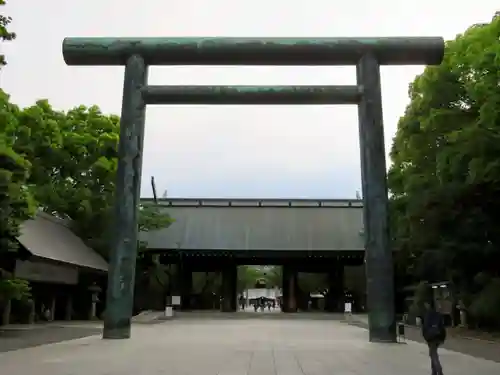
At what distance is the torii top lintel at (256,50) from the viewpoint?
16.7 metres

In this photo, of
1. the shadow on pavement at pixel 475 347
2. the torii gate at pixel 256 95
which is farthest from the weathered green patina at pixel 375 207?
the shadow on pavement at pixel 475 347

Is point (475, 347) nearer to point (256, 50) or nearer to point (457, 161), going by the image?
point (457, 161)

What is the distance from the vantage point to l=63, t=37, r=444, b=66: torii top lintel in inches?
656

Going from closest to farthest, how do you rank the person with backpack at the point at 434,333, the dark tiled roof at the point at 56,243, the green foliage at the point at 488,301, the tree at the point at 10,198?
the person with backpack at the point at 434,333, the tree at the point at 10,198, the green foliage at the point at 488,301, the dark tiled roof at the point at 56,243

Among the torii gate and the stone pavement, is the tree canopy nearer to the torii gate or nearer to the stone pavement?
the torii gate

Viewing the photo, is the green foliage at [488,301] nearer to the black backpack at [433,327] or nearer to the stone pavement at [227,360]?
the stone pavement at [227,360]

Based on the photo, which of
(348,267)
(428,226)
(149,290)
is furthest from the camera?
(348,267)

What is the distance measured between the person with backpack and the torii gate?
671 centimetres

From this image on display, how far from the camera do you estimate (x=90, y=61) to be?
17.2 m

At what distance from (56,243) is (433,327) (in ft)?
74.0

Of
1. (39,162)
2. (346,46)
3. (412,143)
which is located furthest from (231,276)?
(346,46)

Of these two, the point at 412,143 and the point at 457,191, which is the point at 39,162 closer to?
the point at 412,143

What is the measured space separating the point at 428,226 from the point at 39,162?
20.3 meters

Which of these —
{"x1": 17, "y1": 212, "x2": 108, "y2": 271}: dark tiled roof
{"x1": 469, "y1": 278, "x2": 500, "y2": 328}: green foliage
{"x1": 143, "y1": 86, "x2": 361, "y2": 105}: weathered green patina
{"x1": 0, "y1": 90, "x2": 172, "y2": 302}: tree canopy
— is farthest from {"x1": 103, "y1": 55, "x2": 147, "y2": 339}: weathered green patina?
{"x1": 469, "y1": 278, "x2": 500, "y2": 328}: green foliage
